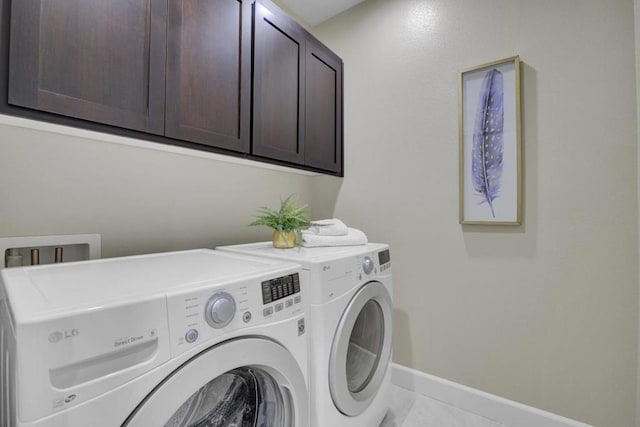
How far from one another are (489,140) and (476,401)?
1.45m

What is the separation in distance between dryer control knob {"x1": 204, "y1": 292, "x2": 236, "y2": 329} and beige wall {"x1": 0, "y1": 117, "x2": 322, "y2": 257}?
804 millimetres

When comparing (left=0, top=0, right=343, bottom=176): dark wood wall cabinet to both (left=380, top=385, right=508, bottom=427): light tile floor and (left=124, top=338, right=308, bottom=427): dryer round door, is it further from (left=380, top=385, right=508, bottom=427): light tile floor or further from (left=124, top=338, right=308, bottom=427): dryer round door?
(left=380, top=385, right=508, bottom=427): light tile floor

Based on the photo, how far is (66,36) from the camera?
83 cm

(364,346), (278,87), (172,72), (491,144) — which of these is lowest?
(364,346)

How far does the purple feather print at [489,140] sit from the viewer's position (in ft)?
5.00

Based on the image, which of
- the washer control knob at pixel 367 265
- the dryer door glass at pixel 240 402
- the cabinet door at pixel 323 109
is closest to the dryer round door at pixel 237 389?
the dryer door glass at pixel 240 402

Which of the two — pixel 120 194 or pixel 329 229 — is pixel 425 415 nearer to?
pixel 329 229

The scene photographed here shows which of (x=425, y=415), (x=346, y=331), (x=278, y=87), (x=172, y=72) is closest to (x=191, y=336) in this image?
(x=346, y=331)

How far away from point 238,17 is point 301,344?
1.40m

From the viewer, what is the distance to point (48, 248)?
3.45 ft

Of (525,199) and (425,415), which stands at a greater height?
(525,199)

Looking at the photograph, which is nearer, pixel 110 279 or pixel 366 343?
pixel 110 279

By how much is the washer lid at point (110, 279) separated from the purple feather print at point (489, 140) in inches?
48.1

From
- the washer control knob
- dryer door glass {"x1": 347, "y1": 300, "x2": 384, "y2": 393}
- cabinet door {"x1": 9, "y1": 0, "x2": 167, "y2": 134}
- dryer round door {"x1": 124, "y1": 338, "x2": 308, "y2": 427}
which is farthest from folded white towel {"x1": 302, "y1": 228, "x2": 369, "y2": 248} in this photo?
cabinet door {"x1": 9, "y1": 0, "x2": 167, "y2": 134}
